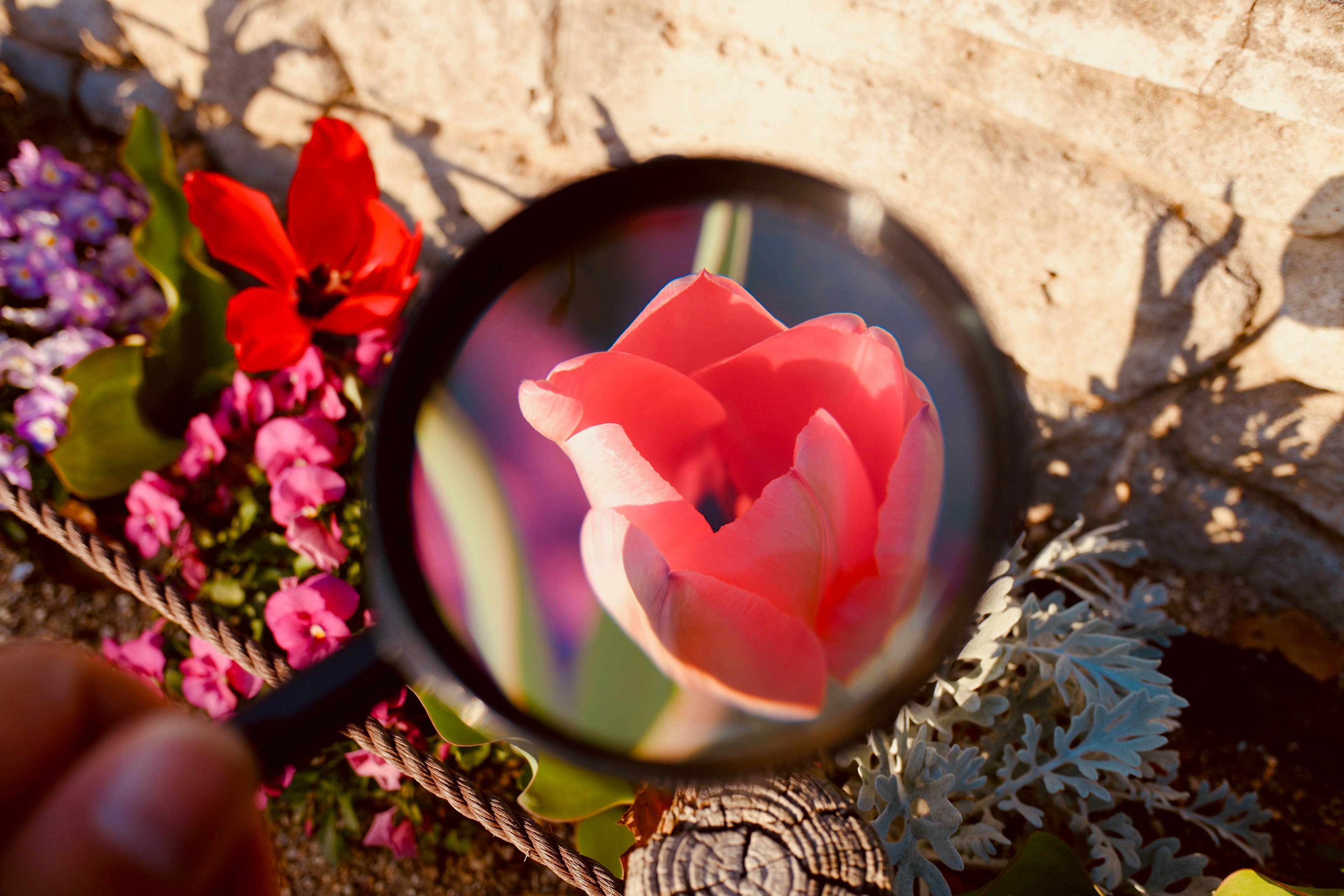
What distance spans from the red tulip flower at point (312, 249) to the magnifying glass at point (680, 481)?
631 millimetres

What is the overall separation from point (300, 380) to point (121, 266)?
71 cm

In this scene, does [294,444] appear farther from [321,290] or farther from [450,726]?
[450,726]

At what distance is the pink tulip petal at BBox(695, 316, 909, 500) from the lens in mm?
355

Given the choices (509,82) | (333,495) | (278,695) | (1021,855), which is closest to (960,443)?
(278,695)

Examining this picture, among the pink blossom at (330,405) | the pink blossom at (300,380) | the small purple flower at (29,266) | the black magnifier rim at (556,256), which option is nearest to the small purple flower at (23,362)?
the small purple flower at (29,266)

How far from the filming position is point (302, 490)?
0.96 m

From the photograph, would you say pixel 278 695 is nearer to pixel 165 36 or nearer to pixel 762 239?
pixel 762 239

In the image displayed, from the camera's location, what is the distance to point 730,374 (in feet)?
1.30

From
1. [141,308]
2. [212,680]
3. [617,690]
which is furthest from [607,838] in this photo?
[141,308]

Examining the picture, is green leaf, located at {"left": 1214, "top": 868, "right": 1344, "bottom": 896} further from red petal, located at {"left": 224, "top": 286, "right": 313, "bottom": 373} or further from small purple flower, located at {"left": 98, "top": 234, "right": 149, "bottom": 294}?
small purple flower, located at {"left": 98, "top": 234, "right": 149, "bottom": 294}

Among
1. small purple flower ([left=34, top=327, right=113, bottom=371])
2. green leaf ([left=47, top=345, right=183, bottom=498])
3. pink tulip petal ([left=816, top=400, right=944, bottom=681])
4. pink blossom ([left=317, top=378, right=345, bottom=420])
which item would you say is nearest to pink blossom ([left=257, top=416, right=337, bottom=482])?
pink blossom ([left=317, top=378, right=345, bottom=420])

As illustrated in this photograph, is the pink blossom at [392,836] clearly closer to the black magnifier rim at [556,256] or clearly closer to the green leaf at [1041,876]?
the green leaf at [1041,876]

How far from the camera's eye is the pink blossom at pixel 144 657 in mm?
1081

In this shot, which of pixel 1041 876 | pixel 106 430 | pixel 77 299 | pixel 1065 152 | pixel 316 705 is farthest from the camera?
pixel 77 299
